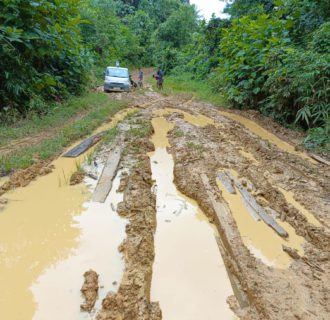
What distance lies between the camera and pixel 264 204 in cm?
418

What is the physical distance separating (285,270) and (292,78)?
659cm

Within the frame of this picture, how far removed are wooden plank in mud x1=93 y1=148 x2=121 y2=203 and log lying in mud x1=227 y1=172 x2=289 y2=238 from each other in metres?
2.05

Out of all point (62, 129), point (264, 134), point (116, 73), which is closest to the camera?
point (62, 129)

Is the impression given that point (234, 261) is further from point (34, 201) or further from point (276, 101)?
point (276, 101)

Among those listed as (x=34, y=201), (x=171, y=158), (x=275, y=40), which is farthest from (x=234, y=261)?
→ (x=275, y=40)

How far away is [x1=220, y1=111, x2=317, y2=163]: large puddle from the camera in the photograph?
6.77 meters

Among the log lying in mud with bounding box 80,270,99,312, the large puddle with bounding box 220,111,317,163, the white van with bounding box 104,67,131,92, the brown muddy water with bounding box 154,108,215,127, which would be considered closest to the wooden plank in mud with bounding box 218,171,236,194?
the large puddle with bounding box 220,111,317,163

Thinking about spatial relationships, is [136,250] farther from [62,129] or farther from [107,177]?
[62,129]

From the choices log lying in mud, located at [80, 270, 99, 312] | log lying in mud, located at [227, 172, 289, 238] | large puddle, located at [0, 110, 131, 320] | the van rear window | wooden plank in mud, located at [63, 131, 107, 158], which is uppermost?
the van rear window

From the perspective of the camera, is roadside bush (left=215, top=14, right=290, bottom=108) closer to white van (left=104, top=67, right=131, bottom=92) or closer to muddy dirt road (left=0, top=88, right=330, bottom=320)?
muddy dirt road (left=0, top=88, right=330, bottom=320)

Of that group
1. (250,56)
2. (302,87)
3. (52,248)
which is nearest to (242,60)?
(250,56)

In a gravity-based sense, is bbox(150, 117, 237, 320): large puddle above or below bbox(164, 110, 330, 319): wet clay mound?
below

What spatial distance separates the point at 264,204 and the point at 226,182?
79cm

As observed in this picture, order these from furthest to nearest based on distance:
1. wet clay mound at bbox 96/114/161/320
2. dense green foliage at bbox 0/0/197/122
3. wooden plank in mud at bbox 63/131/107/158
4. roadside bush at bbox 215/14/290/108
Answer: roadside bush at bbox 215/14/290/108 < dense green foliage at bbox 0/0/197/122 < wooden plank in mud at bbox 63/131/107/158 < wet clay mound at bbox 96/114/161/320
